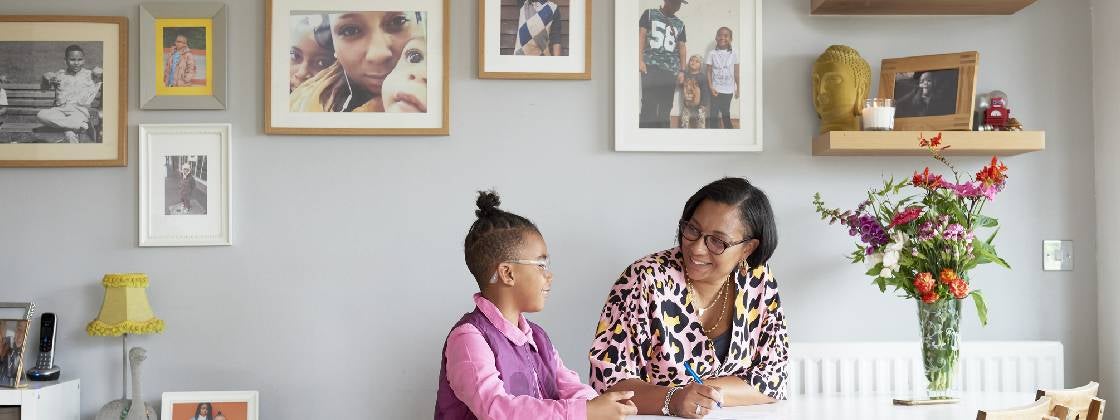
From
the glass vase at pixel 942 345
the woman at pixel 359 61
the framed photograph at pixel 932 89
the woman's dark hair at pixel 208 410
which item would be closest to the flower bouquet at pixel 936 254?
the glass vase at pixel 942 345

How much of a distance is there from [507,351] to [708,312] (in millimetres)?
705

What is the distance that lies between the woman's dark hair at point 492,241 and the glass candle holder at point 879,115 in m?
1.21

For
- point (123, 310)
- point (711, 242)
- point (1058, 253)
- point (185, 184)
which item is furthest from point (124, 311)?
point (1058, 253)

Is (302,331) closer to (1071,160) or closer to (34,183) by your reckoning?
(34,183)

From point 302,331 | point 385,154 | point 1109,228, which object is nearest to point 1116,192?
point 1109,228

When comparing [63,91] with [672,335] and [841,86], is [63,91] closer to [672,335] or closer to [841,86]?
[672,335]

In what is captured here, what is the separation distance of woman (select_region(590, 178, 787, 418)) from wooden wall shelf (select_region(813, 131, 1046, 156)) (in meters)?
0.43

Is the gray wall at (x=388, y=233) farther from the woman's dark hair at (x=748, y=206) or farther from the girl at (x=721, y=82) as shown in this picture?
the woman's dark hair at (x=748, y=206)

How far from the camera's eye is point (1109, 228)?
3.11m

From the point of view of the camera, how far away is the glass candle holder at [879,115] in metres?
Result: 2.94

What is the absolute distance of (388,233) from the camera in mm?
3117

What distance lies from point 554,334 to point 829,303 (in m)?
0.85

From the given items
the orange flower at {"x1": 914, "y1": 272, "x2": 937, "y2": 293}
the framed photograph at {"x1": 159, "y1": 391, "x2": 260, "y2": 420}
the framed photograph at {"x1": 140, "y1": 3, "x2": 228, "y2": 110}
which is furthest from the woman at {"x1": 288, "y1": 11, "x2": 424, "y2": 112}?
the orange flower at {"x1": 914, "y1": 272, "x2": 937, "y2": 293}

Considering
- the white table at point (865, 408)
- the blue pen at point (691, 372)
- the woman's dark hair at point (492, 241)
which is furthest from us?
the blue pen at point (691, 372)
